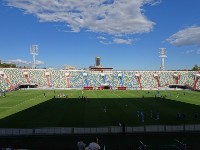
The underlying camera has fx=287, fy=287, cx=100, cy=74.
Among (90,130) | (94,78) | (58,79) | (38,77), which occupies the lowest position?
(90,130)

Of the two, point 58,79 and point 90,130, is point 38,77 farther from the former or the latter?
point 90,130

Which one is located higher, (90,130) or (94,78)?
Result: (94,78)

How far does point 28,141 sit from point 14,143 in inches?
53.8

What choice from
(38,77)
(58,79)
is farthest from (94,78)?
(38,77)

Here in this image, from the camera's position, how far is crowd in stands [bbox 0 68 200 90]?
117 metres

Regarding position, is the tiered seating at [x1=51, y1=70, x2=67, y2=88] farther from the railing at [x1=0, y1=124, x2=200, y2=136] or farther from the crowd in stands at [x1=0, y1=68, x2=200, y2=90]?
the railing at [x1=0, y1=124, x2=200, y2=136]

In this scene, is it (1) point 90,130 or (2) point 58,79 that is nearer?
(1) point 90,130

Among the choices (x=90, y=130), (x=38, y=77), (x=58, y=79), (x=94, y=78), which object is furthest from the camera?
(x=94, y=78)

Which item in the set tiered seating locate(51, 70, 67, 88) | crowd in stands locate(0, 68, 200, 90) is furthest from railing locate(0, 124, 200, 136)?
tiered seating locate(51, 70, 67, 88)

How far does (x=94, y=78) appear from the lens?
12412 centimetres

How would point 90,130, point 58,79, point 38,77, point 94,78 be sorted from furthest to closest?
point 94,78 → point 58,79 → point 38,77 → point 90,130

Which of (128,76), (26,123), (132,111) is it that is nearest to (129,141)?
(26,123)

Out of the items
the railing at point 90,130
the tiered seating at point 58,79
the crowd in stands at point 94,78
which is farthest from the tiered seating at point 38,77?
the railing at point 90,130

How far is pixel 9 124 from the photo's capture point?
3766 cm
